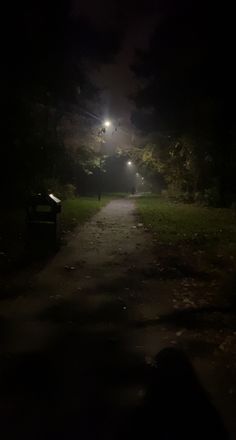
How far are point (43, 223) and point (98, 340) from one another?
572 cm

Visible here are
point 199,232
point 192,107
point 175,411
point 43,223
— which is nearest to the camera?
point 175,411

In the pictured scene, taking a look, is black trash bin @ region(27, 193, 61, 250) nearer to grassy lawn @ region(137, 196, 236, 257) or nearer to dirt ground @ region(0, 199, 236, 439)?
dirt ground @ region(0, 199, 236, 439)

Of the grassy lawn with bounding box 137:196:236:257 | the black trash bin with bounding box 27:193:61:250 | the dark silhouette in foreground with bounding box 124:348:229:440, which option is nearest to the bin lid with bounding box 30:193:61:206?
the black trash bin with bounding box 27:193:61:250

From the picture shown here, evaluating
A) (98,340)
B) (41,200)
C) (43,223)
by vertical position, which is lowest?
(98,340)

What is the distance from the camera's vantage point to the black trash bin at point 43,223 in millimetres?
10812

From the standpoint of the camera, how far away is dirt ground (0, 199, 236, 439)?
3879mm

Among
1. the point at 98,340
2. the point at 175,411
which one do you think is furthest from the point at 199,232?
the point at 175,411

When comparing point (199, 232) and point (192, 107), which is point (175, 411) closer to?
point (199, 232)

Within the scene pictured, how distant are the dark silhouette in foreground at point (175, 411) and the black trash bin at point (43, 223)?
6602mm

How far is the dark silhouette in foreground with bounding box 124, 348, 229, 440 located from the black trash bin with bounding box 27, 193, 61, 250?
660 cm

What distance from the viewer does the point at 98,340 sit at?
548 centimetres

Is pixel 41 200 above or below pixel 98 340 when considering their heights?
above

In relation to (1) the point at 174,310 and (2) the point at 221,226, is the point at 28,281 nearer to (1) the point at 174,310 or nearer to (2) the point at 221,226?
(1) the point at 174,310

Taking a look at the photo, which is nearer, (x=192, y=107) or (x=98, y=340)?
(x=98, y=340)
